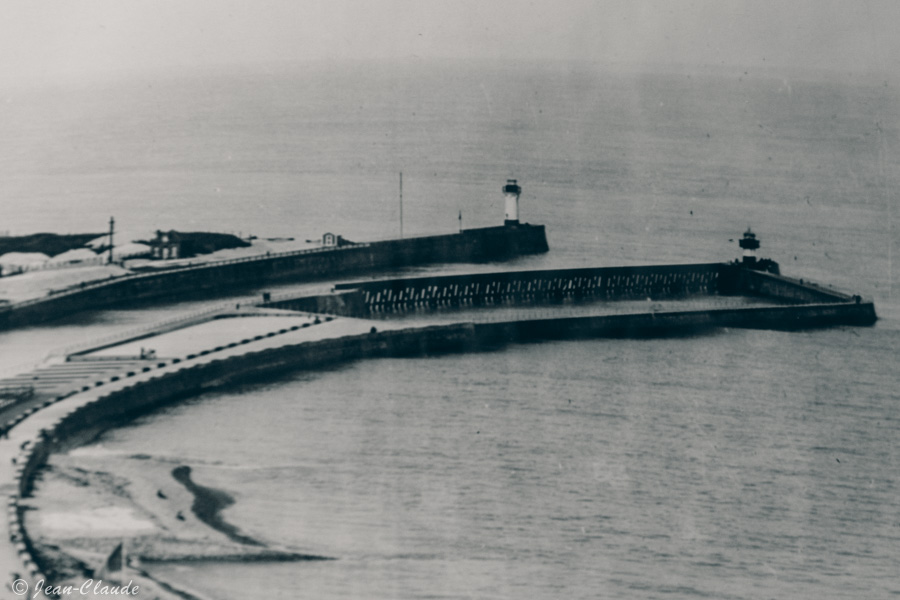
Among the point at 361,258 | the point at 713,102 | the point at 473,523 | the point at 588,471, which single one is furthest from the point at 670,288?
the point at 713,102

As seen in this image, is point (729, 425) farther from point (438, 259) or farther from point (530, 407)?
point (438, 259)

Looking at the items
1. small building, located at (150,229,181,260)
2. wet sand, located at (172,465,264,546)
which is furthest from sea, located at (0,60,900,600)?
small building, located at (150,229,181,260)

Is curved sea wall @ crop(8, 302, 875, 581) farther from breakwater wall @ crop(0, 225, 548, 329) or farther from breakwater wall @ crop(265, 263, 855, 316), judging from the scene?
breakwater wall @ crop(0, 225, 548, 329)

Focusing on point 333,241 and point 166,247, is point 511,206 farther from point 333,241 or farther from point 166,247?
point 166,247

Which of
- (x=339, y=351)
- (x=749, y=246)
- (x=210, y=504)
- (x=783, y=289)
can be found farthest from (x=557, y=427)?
(x=749, y=246)

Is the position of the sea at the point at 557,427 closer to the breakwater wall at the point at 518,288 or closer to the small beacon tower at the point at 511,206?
the small beacon tower at the point at 511,206

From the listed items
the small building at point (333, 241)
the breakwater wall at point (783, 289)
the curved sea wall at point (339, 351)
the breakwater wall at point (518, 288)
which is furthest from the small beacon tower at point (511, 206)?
the curved sea wall at point (339, 351)
